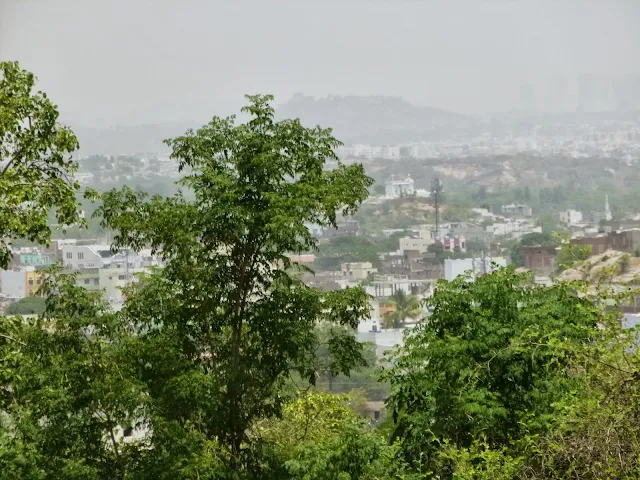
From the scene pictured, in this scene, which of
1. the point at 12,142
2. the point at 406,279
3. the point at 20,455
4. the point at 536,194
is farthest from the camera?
the point at 536,194

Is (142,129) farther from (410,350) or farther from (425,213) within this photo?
(410,350)

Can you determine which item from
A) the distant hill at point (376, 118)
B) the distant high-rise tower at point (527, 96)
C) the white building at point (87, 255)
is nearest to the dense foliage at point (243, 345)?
the white building at point (87, 255)

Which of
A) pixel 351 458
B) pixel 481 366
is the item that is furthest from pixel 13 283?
pixel 481 366

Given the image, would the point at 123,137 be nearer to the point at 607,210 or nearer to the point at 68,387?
the point at 607,210

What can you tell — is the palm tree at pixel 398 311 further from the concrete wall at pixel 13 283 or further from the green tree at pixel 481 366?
the green tree at pixel 481 366

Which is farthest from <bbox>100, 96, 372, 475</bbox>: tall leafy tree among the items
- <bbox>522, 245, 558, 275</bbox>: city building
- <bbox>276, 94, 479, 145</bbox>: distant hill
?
<bbox>276, 94, 479, 145</bbox>: distant hill

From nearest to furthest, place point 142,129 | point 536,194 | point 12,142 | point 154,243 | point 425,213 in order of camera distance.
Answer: point 12,142, point 154,243, point 425,213, point 142,129, point 536,194

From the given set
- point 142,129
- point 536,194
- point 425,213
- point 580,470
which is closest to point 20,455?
point 580,470
